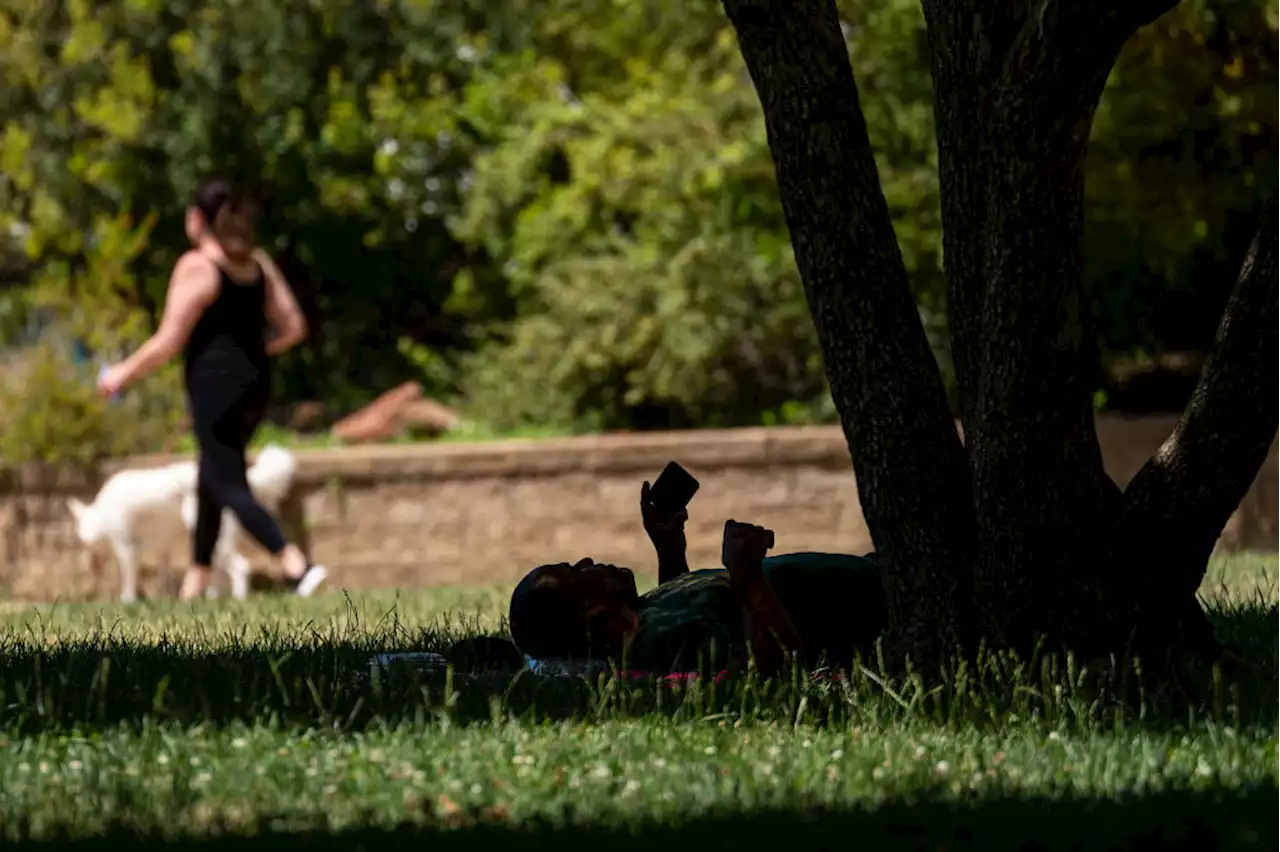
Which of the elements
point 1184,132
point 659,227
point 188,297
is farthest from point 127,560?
point 1184,132

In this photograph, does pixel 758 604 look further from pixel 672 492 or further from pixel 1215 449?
pixel 1215 449

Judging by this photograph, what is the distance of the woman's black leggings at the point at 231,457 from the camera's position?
1070 cm

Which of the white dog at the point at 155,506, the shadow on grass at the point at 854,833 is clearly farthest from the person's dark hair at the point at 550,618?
the white dog at the point at 155,506

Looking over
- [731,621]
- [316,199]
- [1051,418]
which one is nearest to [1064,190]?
[1051,418]

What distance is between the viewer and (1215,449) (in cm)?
568

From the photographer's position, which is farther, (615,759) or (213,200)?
(213,200)

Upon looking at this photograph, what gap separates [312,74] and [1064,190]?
13749 millimetres

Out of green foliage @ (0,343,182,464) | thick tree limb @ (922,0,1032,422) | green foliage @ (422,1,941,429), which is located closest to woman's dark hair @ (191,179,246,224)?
green foliage @ (0,343,182,464)

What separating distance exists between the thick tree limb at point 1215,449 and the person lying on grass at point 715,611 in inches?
39.1

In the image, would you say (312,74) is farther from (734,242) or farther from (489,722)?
(489,722)

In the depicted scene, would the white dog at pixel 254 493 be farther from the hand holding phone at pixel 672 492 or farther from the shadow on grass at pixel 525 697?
the shadow on grass at pixel 525 697

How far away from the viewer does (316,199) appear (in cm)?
1834

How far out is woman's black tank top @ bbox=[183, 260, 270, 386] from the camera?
10695 millimetres

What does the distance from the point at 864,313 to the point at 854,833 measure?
6.43 feet
